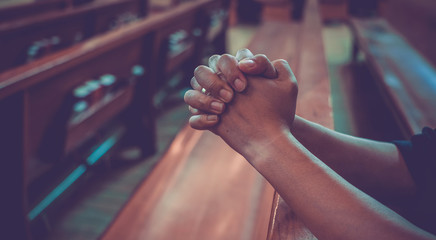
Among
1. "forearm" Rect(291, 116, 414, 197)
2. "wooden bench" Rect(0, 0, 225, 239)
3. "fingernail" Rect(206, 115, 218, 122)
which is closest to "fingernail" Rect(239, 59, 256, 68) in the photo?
"fingernail" Rect(206, 115, 218, 122)

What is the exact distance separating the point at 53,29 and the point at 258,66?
193 cm

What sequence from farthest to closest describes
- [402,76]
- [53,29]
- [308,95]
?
[53,29]
[402,76]
[308,95]

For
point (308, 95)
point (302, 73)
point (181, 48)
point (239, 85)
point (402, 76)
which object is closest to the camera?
point (239, 85)

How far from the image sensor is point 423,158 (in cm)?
75

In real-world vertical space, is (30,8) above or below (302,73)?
below

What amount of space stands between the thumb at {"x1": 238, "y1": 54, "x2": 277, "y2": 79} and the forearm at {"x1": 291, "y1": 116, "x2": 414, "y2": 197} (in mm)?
202

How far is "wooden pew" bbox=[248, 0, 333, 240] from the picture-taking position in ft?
1.82

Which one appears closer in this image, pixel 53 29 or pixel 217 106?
pixel 217 106

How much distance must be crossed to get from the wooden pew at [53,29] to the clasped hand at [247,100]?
1.55 m

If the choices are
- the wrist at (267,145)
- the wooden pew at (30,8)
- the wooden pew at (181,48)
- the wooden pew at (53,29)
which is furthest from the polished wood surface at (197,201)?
the wooden pew at (30,8)

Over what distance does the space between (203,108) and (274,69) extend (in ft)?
0.51

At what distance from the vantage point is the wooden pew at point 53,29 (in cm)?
181

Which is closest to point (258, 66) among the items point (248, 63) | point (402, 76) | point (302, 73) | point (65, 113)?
point (248, 63)

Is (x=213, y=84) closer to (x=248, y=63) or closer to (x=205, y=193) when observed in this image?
(x=248, y=63)
